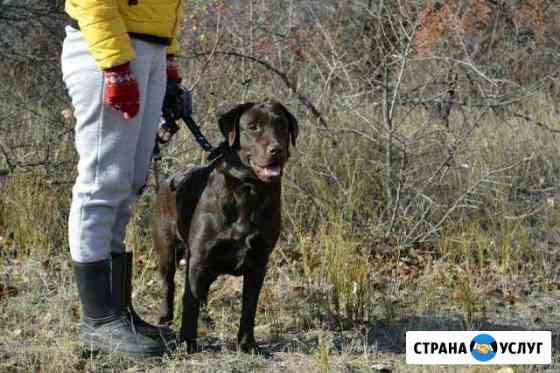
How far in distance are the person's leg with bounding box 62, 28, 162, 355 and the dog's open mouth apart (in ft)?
1.96

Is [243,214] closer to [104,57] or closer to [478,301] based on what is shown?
[104,57]

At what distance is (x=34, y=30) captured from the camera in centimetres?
663

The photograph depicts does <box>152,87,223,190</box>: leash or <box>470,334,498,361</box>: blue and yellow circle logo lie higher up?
<box>152,87,223,190</box>: leash

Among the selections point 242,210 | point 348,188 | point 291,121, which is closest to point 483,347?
point 242,210

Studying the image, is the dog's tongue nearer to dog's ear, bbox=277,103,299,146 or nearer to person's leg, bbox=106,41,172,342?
dog's ear, bbox=277,103,299,146

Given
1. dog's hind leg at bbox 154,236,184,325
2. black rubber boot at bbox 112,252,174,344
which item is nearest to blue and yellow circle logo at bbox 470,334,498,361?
black rubber boot at bbox 112,252,174,344

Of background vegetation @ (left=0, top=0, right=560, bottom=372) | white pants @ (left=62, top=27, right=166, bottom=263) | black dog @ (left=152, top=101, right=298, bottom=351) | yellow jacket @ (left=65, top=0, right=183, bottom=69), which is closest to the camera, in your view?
yellow jacket @ (left=65, top=0, right=183, bottom=69)

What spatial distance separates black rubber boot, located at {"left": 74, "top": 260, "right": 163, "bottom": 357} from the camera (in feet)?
A: 12.0

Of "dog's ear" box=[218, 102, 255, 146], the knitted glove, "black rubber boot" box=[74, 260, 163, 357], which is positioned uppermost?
the knitted glove

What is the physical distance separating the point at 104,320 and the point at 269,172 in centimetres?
108

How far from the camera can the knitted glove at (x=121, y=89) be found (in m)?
3.28

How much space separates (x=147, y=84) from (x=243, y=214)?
30.4 inches

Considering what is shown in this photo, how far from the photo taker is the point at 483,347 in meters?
3.84

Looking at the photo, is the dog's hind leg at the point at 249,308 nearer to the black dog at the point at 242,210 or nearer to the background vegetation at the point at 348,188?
the black dog at the point at 242,210
